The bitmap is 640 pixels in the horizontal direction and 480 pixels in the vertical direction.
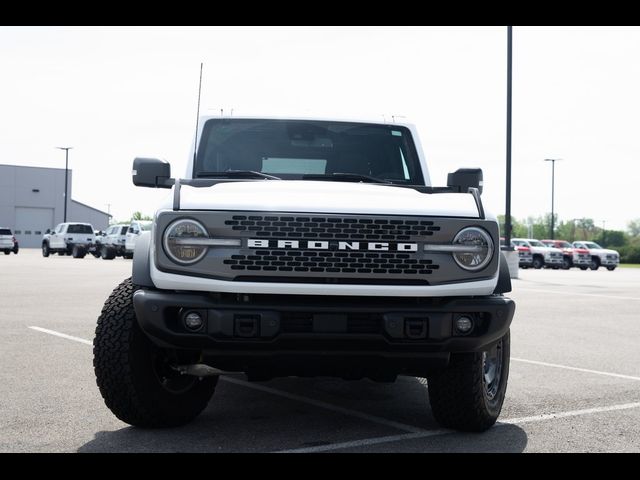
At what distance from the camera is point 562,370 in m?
7.37

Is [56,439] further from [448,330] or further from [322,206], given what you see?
[448,330]

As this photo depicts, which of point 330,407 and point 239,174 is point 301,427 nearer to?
point 330,407

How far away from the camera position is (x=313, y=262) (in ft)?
13.7

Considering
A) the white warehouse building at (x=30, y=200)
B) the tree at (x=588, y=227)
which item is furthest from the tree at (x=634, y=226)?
the white warehouse building at (x=30, y=200)

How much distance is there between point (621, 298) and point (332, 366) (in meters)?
14.4

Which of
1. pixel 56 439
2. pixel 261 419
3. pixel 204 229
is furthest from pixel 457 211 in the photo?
pixel 56 439

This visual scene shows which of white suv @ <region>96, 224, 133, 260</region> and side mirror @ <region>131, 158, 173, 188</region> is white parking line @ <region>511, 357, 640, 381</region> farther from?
white suv @ <region>96, 224, 133, 260</region>

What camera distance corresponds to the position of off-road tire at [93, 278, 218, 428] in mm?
4527

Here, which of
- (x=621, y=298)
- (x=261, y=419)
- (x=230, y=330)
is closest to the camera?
(x=230, y=330)

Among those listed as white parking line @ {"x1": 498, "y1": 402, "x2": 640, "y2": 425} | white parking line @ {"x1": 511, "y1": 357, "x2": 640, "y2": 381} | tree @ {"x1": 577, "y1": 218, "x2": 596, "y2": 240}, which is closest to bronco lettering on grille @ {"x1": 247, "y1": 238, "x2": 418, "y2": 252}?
white parking line @ {"x1": 498, "y1": 402, "x2": 640, "y2": 425}

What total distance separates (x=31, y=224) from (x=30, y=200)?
229 cm

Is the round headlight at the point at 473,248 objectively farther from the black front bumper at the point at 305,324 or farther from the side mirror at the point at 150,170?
the side mirror at the point at 150,170

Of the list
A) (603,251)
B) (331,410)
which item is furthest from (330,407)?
(603,251)

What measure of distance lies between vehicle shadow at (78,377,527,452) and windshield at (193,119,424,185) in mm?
1634
